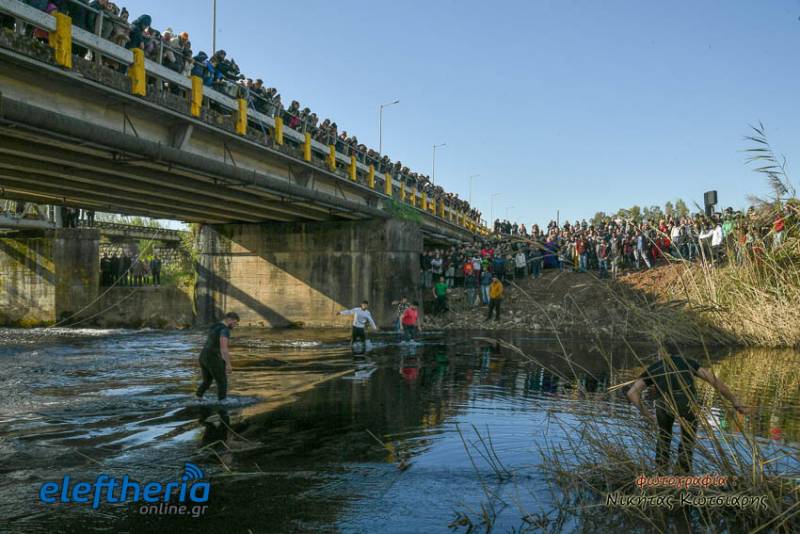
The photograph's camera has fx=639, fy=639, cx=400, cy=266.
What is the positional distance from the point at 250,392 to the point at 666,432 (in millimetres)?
Answer: 8264

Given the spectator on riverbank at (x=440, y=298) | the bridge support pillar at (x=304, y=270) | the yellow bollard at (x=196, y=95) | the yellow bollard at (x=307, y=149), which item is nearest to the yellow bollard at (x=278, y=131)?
the yellow bollard at (x=307, y=149)

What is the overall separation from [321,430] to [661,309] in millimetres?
4952

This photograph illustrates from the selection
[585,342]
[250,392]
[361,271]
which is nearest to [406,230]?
[361,271]

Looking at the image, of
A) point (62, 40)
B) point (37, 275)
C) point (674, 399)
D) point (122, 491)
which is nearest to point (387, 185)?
point (37, 275)

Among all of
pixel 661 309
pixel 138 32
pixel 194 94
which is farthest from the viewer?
pixel 194 94

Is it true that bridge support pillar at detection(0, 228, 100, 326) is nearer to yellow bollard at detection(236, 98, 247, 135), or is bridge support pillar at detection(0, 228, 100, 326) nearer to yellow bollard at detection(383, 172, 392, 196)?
yellow bollard at detection(383, 172, 392, 196)

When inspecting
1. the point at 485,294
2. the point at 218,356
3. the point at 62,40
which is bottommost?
the point at 218,356

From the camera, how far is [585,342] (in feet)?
72.8

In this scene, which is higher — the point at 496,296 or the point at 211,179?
the point at 211,179

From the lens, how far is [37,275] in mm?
27828

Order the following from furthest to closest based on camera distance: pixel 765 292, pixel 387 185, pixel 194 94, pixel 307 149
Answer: pixel 387 185
pixel 307 149
pixel 194 94
pixel 765 292

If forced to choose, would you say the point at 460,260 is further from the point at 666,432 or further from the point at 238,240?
the point at 666,432

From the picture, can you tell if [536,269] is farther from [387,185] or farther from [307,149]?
[307,149]

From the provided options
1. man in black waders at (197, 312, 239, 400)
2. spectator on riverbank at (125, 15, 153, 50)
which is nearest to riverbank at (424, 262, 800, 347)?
man in black waders at (197, 312, 239, 400)
